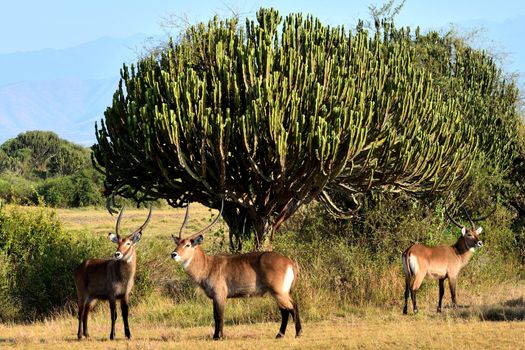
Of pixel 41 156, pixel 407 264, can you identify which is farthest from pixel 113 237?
pixel 41 156

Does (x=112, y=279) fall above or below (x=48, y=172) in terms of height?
below

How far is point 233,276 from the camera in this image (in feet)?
39.7

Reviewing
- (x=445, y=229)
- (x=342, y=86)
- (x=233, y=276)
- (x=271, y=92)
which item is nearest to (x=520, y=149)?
(x=445, y=229)

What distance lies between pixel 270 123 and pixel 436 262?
12.8 feet

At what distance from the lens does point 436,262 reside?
15.0 metres

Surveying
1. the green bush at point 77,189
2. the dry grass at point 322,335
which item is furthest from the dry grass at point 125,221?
the dry grass at point 322,335

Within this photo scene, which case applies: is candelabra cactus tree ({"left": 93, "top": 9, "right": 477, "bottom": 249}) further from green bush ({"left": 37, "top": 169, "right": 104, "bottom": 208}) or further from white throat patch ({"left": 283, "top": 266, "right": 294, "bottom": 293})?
green bush ({"left": 37, "top": 169, "right": 104, "bottom": 208})

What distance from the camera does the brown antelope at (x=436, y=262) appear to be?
14.6 metres

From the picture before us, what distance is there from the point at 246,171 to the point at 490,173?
827 cm

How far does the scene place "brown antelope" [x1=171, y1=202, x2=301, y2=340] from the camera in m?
Result: 12.0

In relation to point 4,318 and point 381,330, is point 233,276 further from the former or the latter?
point 4,318

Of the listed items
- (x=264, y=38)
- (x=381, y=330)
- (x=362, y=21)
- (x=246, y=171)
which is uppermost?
(x=362, y=21)

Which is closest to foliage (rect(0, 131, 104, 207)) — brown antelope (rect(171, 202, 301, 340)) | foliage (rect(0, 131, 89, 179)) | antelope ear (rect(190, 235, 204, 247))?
foliage (rect(0, 131, 89, 179))

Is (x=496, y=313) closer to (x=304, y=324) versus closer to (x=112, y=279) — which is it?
(x=304, y=324)
